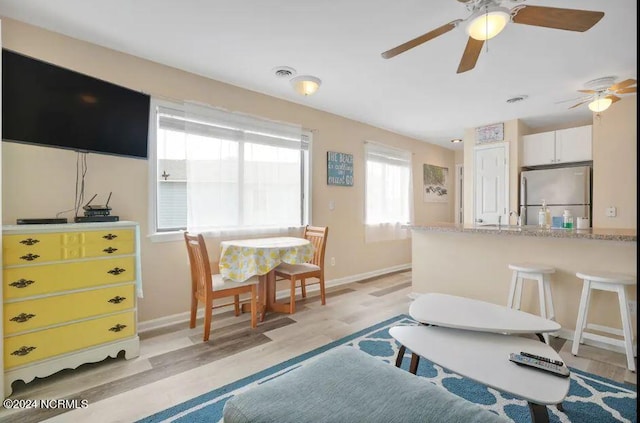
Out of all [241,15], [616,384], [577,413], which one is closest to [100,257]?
[241,15]

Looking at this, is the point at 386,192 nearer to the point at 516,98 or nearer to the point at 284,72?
the point at 516,98

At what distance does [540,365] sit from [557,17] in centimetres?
183

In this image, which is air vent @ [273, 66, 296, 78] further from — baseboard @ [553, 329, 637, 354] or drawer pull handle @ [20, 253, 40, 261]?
baseboard @ [553, 329, 637, 354]

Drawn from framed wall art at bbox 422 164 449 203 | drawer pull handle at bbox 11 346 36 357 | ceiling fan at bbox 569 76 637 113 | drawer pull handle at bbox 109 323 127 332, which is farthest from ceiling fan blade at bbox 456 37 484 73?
framed wall art at bbox 422 164 449 203

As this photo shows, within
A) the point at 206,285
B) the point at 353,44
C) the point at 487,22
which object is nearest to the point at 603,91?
the point at 487,22

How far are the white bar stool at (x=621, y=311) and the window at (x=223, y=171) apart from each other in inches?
113

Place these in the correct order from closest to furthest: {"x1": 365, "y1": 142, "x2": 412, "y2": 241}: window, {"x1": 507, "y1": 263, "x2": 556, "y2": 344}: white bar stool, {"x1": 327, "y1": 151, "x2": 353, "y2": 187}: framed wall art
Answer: {"x1": 507, "y1": 263, "x2": 556, "y2": 344}: white bar stool → {"x1": 327, "y1": 151, "x2": 353, "y2": 187}: framed wall art → {"x1": 365, "y1": 142, "x2": 412, "y2": 241}: window

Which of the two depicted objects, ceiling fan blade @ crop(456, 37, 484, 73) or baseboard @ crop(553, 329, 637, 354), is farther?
baseboard @ crop(553, 329, 637, 354)

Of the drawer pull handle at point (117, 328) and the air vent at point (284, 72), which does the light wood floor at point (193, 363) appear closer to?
A: the drawer pull handle at point (117, 328)

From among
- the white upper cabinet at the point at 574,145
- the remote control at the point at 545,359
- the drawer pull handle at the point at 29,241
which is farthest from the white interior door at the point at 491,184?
the drawer pull handle at the point at 29,241

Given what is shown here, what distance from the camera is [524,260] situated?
2.75 m

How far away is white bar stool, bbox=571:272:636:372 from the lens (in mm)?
2064

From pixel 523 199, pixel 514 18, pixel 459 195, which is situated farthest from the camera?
pixel 459 195

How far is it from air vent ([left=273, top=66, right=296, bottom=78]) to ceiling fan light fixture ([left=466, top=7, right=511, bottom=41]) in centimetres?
166
